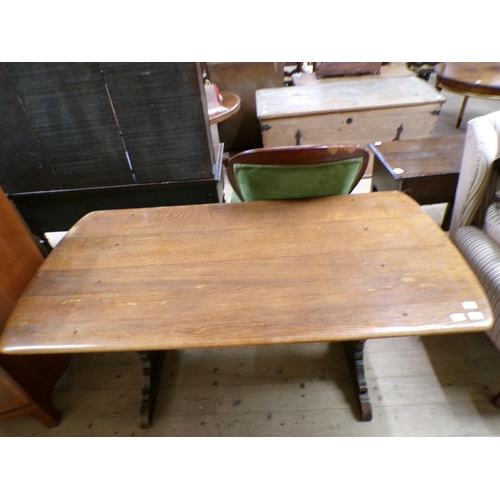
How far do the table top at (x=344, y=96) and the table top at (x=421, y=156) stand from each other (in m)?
0.65

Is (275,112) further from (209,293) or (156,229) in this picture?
(209,293)

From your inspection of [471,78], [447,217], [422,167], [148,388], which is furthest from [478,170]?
[471,78]

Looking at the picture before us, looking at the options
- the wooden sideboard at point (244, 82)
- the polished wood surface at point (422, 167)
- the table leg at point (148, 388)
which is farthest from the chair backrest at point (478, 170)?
the wooden sideboard at point (244, 82)

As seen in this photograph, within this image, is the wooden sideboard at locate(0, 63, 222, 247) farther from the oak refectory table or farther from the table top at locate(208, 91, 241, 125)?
the oak refectory table

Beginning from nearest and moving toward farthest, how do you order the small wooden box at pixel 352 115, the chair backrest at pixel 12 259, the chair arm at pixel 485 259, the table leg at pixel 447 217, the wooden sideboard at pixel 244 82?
the chair backrest at pixel 12 259 → the chair arm at pixel 485 259 → the table leg at pixel 447 217 → the small wooden box at pixel 352 115 → the wooden sideboard at pixel 244 82

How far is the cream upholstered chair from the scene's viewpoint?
1208 mm

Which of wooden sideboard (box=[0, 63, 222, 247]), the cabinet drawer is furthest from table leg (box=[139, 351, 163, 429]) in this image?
the cabinet drawer

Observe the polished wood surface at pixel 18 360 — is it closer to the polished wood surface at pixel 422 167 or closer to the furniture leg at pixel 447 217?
the polished wood surface at pixel 422 167

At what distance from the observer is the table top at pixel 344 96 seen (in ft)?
7.55

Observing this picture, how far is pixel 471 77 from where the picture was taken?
268 cm

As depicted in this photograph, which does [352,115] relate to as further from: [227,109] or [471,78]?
[471,78]

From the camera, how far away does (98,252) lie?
100 centimetres

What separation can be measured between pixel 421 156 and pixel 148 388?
1.76 meters

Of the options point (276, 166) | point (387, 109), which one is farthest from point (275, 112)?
point (276, 166)
